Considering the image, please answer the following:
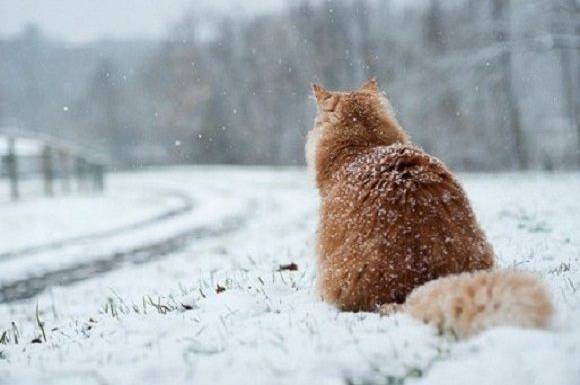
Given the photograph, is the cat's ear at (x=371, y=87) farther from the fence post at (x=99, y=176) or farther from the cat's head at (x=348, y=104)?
the fence post at (x=99, y=176)

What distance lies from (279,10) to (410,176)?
38.9 metres

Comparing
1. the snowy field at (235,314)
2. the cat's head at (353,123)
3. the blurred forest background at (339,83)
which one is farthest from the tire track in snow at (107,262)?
the cat's head at (353,123)

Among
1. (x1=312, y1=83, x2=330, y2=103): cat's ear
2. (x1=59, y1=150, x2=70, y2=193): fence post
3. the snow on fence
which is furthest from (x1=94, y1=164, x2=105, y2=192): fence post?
(x1=312, y1=83, x2=330, y2=103): cat's ear

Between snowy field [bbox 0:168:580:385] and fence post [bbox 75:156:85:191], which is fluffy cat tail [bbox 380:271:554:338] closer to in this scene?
snowy field [bbox 0:168:580:385]

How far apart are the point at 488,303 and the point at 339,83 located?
32794 millimetres

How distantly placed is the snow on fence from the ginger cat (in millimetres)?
15937

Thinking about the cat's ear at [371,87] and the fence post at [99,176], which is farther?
the fence post at [99,176]

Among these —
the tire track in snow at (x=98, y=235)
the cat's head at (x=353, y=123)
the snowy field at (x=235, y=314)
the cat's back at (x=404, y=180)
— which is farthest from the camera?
the tire track in snow at (x=98, y=235)

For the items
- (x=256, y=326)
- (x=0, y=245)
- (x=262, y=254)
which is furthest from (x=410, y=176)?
(x=0, y=245)

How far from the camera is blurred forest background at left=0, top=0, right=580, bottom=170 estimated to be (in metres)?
19.1

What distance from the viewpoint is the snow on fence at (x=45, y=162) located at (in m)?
17.1

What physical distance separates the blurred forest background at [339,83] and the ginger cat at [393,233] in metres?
3.01

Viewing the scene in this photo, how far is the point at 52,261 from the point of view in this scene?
28.7ft

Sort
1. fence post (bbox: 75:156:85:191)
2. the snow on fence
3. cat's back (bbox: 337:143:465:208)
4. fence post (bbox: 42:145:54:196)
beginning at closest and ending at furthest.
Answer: cat's back (bbox: 337:143:465:208) < the snow on fence < fence post (bbox: 42:145:54:196) < fence post (bbox: 75:156:85:191)
